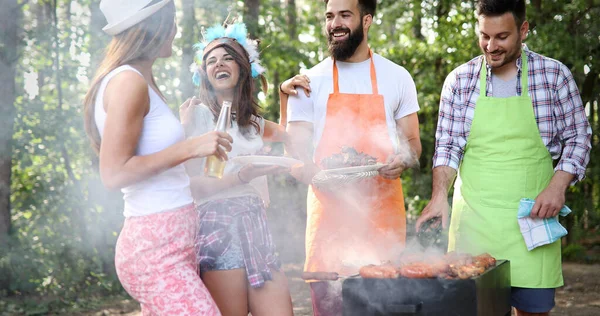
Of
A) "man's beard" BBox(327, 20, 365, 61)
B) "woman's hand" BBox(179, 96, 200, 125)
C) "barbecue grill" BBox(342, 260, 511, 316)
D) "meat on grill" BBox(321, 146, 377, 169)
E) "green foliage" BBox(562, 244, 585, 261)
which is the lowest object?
"green foliage" BBox(562, 244, 585, 261)

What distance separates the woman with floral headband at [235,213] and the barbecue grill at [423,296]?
0.33 m

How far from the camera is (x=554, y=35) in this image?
7.81 metres

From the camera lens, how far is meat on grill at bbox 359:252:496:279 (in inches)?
113

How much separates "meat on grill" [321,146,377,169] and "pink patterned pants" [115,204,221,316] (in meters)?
1.18

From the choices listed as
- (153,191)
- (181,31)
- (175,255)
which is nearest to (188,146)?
(153,191)

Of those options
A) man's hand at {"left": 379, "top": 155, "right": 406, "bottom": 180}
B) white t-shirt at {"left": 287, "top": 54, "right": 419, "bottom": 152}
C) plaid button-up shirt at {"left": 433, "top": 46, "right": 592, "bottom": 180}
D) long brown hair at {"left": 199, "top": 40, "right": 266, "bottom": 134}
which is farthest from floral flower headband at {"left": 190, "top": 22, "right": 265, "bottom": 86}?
plaid button-up shirt at {"left": 433, "top": 46, "right": 592, "bottom": 180}

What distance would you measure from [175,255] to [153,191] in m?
0.24

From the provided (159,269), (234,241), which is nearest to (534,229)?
(234,241)

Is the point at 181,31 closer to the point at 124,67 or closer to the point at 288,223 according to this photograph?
the point at 288,223

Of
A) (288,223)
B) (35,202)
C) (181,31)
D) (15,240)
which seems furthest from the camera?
(288,223)

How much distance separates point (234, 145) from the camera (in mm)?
3186

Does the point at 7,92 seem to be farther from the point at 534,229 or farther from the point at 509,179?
the point at 534,229

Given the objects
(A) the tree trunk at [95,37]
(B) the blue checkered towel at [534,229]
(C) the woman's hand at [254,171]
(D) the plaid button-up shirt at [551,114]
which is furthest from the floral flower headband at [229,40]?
(A) the tree trunk at [95,37]

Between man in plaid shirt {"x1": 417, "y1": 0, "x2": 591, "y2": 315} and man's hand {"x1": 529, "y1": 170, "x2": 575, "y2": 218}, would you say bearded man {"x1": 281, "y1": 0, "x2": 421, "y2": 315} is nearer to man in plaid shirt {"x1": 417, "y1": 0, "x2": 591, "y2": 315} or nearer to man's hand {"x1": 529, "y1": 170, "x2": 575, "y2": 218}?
man in plaid shirt {"x1": 417, "y1": 0, "x2": 591, "y2": 315}
